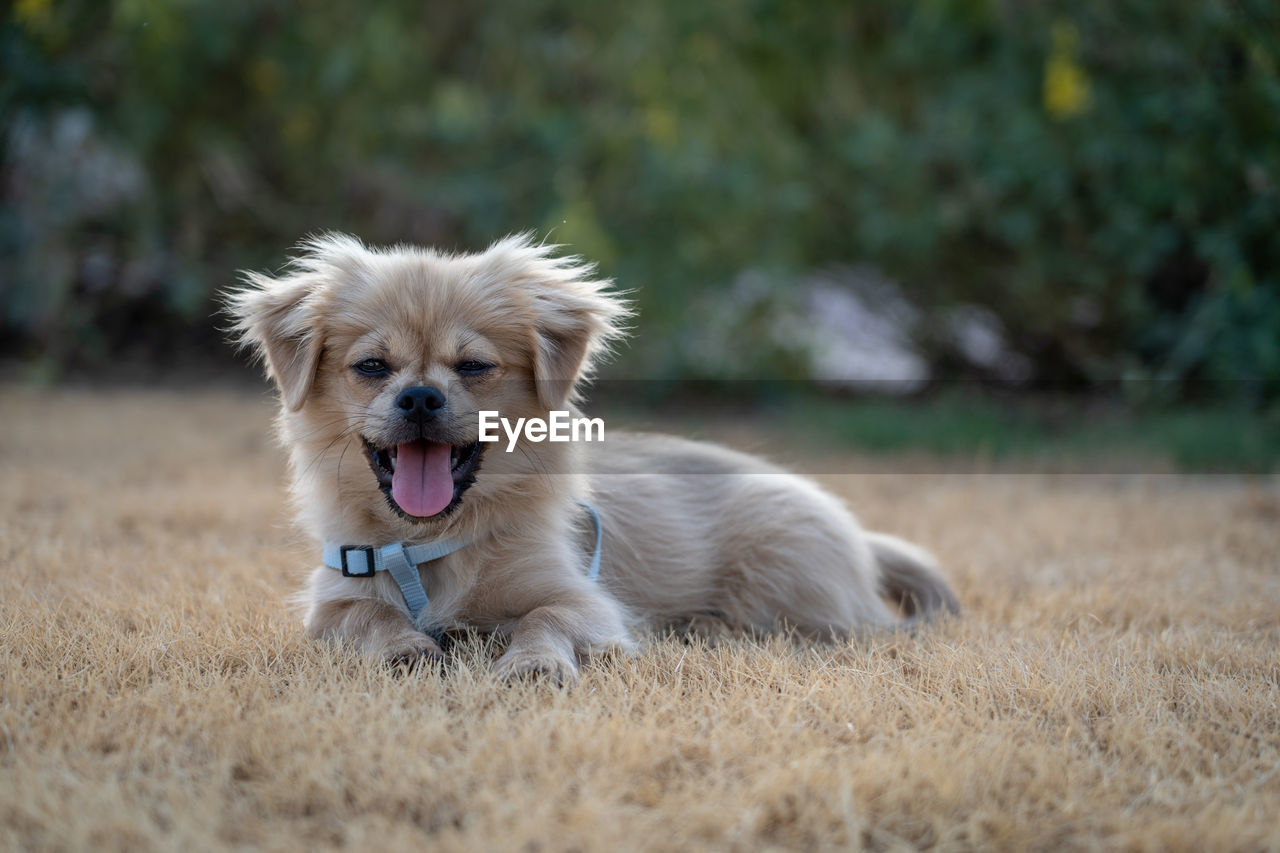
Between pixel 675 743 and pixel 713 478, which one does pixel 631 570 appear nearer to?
pixel 713 478

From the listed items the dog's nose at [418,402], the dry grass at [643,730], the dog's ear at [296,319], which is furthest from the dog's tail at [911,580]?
the dog's ear at [296,319]

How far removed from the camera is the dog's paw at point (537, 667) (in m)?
2.45

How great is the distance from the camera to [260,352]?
323 centimetres

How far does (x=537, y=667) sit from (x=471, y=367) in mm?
853

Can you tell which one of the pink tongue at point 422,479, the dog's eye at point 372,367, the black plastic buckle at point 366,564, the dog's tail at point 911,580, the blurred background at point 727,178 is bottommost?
the dog's tail at point 911,580

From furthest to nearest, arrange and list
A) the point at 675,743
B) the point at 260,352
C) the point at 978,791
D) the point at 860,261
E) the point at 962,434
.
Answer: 1. the point at 860,261
2. the point at 962,434
3. the point at 260,352
4. the point at 675,743
5. the point at 978,791

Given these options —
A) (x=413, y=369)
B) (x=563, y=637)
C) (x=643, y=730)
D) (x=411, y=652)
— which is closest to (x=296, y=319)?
(x=413, y=369)

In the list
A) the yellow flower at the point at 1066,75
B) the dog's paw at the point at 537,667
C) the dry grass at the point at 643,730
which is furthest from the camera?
the yellow flower at the point at 1066,75

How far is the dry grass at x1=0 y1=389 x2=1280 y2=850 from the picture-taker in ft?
5.85

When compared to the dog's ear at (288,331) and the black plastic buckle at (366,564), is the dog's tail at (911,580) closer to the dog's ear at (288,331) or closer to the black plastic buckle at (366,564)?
the black plastic buckle at (366,564)

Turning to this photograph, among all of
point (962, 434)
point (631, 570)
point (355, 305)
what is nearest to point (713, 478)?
point (631, 570)

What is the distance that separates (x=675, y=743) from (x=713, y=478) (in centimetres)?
161

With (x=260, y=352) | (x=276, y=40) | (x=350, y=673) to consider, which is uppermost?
(x=276, y=40)

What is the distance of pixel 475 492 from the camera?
9.68 feet
